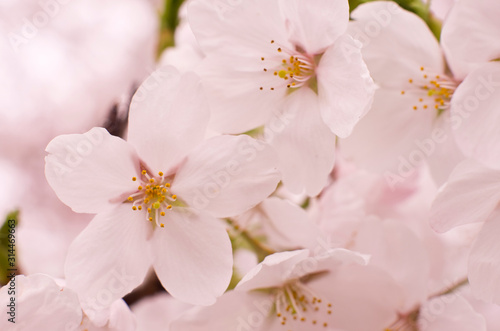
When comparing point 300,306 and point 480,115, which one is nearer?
point 480,115

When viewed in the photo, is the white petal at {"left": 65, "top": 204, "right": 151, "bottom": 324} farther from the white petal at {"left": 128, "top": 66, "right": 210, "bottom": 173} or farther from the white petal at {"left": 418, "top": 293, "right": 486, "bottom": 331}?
the white petal at {"left": 418, "top": 293, "right": 486, "bottom": 331}

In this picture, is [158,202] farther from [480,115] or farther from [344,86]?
[480,115]

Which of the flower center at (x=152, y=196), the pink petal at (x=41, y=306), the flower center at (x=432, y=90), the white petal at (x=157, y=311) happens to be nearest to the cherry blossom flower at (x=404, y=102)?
the flower center at (x=432, y=90)

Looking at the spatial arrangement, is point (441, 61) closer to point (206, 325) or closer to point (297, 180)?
point (297, 180)

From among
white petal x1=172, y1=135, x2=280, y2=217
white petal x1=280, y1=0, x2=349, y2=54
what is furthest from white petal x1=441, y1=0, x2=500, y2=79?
white petal x1=172, y1=135, x2=280, y2=217

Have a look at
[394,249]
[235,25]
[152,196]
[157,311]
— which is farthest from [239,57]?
[157,311]

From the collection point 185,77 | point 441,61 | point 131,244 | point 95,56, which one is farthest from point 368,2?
point 95,56
